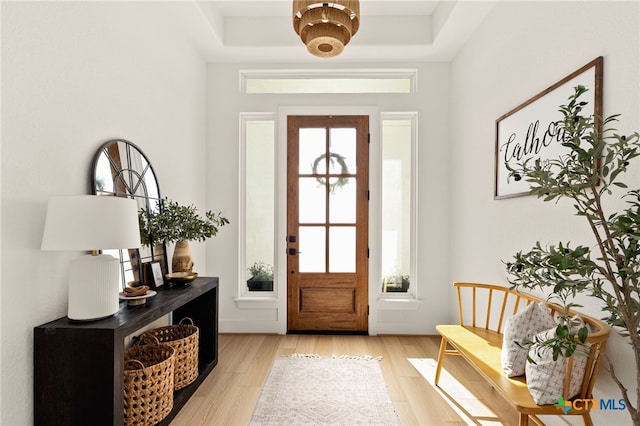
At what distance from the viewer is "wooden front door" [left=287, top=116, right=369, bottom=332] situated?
12.2 feet

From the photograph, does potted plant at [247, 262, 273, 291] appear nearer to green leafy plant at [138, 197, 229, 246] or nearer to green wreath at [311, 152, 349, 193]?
green wreath at [311, 152, 349, 193]

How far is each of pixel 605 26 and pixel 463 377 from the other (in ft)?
8.10

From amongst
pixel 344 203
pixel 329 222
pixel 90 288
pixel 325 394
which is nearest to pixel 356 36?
pixel 344 203

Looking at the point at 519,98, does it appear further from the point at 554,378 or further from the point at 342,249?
the point at 342,249

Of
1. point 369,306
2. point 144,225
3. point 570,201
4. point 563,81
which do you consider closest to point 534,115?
point 563,81

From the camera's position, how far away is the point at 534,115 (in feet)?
7.13

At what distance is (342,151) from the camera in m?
3.72

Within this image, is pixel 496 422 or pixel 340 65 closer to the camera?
pixel 496 422

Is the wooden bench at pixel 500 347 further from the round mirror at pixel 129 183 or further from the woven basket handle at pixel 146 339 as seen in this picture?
the round mirror at pixel 129 183

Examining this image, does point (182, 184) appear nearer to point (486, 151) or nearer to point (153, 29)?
point (153, 29)

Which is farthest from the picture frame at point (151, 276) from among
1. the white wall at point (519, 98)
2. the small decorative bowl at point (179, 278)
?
the white wall at point (519, 98)

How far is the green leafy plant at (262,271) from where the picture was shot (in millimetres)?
3785

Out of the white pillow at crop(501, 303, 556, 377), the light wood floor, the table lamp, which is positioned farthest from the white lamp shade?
the white pillow at crop(501, 303, 556, 377)

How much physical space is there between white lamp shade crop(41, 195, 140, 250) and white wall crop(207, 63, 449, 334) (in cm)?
Result: 215
